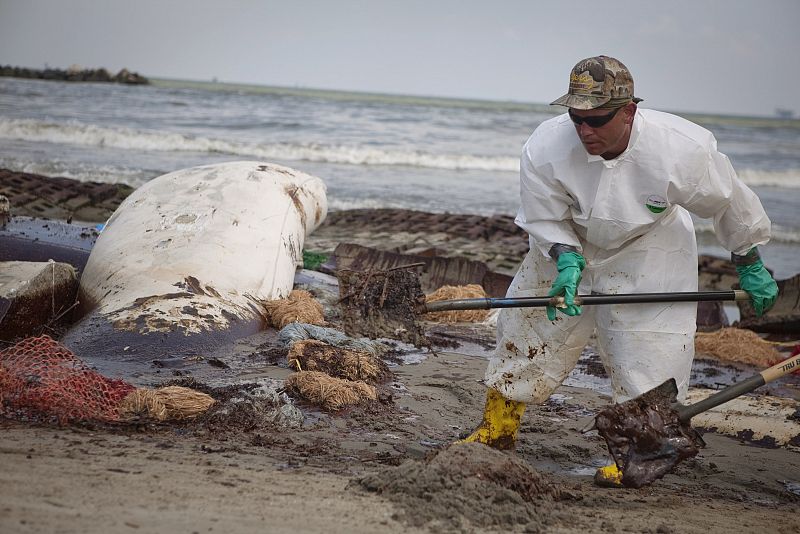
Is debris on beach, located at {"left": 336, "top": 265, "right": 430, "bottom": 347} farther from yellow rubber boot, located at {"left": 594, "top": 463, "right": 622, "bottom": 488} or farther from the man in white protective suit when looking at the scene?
yellow rubber boot, located at {"left": 594, "top": 463, "right": 622, "bottom": 488}

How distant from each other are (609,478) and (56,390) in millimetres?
2534

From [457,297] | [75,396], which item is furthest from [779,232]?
[75,396]

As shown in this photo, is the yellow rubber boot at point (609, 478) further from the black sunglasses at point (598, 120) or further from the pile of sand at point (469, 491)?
the black sunglasses at point (598, 120)

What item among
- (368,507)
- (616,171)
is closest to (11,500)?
(368,507)

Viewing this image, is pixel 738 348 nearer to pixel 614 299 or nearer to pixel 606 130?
pixel 614 299

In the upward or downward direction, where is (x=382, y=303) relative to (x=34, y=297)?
upward

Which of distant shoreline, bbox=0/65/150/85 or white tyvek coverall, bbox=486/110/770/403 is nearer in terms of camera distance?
white tyvek coverall, bbox=486/110/770/403

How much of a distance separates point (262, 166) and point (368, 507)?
4.49 metres

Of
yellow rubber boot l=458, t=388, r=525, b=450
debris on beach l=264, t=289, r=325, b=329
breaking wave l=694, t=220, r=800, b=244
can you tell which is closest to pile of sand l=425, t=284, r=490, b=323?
debris on beach l=264, t=289, r=325, b=329

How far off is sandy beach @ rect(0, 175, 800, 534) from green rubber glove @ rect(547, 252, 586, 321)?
0.75 meters

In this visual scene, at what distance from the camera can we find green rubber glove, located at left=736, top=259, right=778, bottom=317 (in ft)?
13.4

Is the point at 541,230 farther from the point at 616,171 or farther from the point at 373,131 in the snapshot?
the point at 373,131

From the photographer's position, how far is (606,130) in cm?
368

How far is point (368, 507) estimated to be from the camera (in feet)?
9.87
